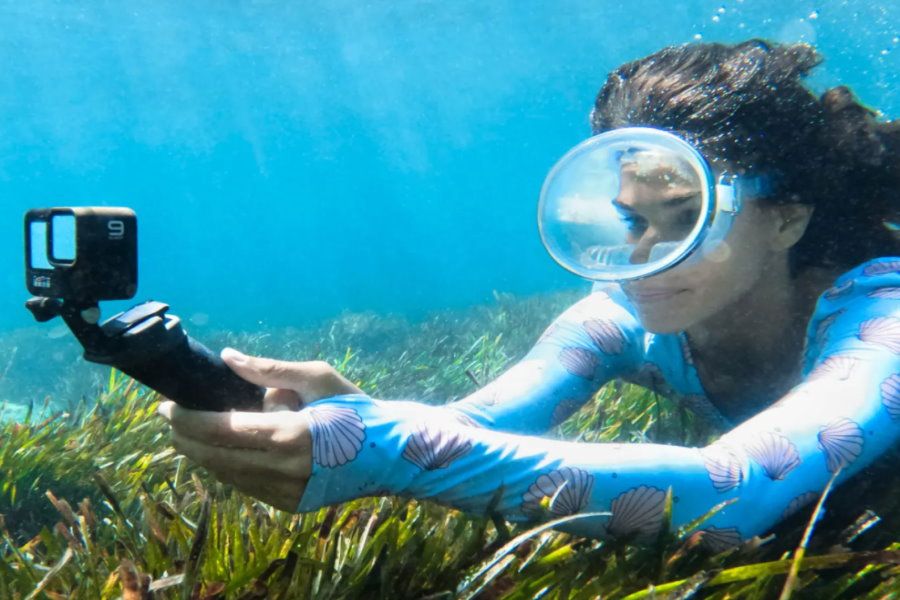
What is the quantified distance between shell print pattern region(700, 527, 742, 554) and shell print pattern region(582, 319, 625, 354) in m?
1.44

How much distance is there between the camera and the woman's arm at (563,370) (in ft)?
9.18

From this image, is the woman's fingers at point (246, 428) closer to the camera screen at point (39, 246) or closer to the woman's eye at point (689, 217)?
the camera screen at point (39, 246)

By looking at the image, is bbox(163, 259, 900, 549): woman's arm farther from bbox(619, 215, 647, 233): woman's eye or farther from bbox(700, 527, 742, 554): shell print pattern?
bbox(619, 215, 647, 233): woman's eye

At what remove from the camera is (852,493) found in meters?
2.16

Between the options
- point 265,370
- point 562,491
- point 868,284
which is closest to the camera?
point 265,370

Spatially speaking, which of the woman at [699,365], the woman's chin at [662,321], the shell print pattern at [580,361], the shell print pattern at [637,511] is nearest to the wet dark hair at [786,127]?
the woman at [699,365]

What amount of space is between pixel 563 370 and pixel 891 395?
1.37 meters

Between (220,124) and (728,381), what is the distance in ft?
257

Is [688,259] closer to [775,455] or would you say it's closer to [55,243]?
[775,455]

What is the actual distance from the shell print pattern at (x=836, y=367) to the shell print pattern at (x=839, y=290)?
450mm

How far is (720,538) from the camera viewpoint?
5.69 ft

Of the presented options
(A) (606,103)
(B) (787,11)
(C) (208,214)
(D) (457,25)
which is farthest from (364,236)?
(A) (606,103)

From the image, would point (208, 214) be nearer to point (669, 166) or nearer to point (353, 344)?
point (353, 344)

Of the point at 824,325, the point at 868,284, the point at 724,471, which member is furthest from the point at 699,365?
the point at 724,471
